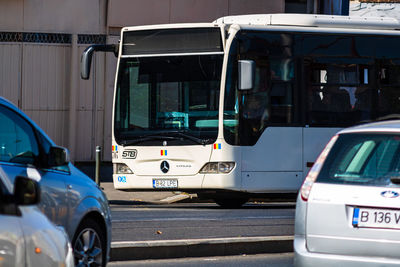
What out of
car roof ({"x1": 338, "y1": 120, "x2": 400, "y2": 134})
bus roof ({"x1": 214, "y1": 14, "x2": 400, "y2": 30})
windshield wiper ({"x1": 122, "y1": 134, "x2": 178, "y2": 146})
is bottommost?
windshield wiper ({"x1": 122, "y1": 134, "x2": 178, "y2": 146})

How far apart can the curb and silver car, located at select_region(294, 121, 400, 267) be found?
2999 mm

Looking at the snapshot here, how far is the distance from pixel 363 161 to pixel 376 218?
489mm

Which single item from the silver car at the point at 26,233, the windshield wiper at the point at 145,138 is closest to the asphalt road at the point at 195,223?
the windshield wiper at the point at 145,138

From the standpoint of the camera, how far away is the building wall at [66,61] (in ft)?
75.6

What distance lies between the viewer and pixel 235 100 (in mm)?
15844

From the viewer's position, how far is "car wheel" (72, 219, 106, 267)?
7363mm

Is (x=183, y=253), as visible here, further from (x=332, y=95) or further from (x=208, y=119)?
(x=332, y=95)

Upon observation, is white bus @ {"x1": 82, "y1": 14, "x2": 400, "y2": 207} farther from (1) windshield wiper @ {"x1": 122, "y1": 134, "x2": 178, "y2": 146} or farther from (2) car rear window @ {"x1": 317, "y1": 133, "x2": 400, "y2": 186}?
(2) car rear window @ {"x1": 317, "y1": 133, "x2": 400, "y2": 186}

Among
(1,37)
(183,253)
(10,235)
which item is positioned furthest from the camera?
(1,37)

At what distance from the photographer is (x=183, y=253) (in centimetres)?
1030

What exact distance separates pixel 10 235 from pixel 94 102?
746 inches

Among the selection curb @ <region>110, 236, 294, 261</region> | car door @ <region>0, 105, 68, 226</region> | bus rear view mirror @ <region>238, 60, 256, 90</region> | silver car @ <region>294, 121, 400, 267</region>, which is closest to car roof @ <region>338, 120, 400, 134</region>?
silver car @ <region>294, 121, 400, 267</region>

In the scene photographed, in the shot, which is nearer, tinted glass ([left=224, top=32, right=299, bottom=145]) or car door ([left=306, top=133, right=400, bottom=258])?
car door ([left=306, top=133, right=400, bottom=258])

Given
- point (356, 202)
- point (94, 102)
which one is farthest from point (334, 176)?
point (94, 102)
